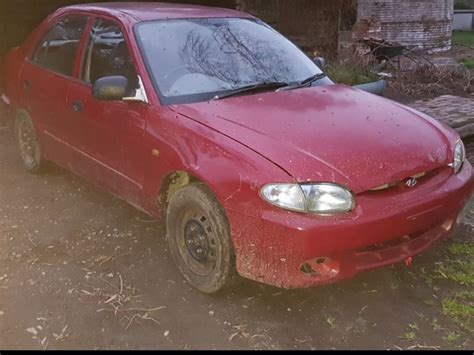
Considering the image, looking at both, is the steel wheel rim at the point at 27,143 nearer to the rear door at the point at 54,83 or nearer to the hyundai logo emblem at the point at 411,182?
the rear door at the point at 54,83

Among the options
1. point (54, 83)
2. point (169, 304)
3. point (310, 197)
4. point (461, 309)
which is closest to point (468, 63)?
point (54, 83)

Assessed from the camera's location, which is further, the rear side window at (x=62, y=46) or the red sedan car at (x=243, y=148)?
the rear side window at (x=62, y=46)

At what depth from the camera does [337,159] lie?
3207 millimetres

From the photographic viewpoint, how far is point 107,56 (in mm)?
4449

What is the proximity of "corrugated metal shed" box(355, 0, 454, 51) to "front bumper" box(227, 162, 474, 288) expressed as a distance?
13.4 meters

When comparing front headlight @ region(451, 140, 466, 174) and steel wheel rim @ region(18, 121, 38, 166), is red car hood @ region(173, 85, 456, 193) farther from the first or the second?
steel wheel rim @ region(18, 121, 38, 166)

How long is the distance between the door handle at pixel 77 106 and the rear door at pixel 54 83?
10 cm

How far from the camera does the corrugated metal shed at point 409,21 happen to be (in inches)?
654

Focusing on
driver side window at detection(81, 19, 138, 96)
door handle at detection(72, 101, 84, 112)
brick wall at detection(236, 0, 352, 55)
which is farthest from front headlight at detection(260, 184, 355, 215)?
brick wall at detection(236, 0, 352, 55)

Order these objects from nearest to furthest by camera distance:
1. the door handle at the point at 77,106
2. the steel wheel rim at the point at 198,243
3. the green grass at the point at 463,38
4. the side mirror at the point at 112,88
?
the steel wheel rim at the point at 198,243 < the side mirror at the point at 112,88 < the door handle at the point at 77,106 < the green grass at the point at 463,38

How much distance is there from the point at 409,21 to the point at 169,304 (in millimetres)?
15667

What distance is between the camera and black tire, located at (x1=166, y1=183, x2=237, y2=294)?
333 cm

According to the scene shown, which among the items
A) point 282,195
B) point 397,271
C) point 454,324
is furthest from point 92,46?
point 454,324

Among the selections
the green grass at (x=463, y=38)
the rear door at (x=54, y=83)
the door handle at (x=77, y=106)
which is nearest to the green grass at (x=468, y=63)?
the green grass at (x=463, y=38)
